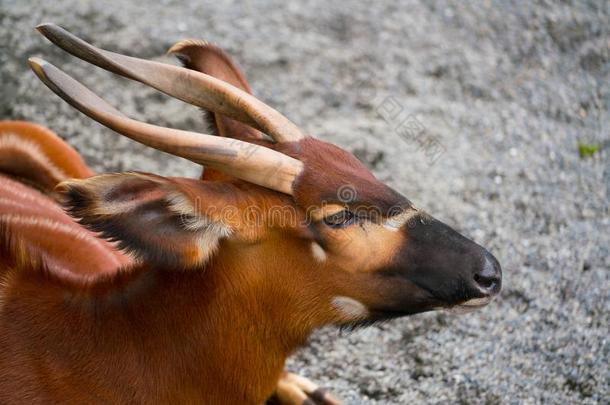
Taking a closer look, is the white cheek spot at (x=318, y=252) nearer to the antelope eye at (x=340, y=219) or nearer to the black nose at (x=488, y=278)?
the antelope eye at (x=340, y=219)

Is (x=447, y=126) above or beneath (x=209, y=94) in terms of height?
beneath

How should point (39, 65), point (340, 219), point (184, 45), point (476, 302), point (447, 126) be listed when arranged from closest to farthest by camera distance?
1. point (39, 65)
2. point (340, 219)
3. point (476, 302)
4. point (184, 45)
5. point (447, 126)

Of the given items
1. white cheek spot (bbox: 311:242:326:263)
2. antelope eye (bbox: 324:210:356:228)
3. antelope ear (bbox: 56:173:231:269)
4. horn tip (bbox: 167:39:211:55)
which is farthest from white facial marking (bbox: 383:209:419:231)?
horn tip (bbox: 167:39:211:55)

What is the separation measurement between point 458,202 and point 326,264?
2.87 meters

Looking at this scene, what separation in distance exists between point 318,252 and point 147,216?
0.66 meters

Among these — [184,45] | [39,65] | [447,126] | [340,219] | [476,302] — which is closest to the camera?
[39,65]

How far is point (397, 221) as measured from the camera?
3193mm

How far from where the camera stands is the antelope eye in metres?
3.12

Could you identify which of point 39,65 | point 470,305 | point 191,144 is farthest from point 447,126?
point 39,65

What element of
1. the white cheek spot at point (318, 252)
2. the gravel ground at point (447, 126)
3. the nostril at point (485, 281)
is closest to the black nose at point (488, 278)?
the nostril at point (485, 281)

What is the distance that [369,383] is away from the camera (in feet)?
15.1

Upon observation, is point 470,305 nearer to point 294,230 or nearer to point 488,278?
point 488,278

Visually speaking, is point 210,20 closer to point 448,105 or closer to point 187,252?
point 448,105

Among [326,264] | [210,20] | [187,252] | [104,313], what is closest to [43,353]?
[104,313]
